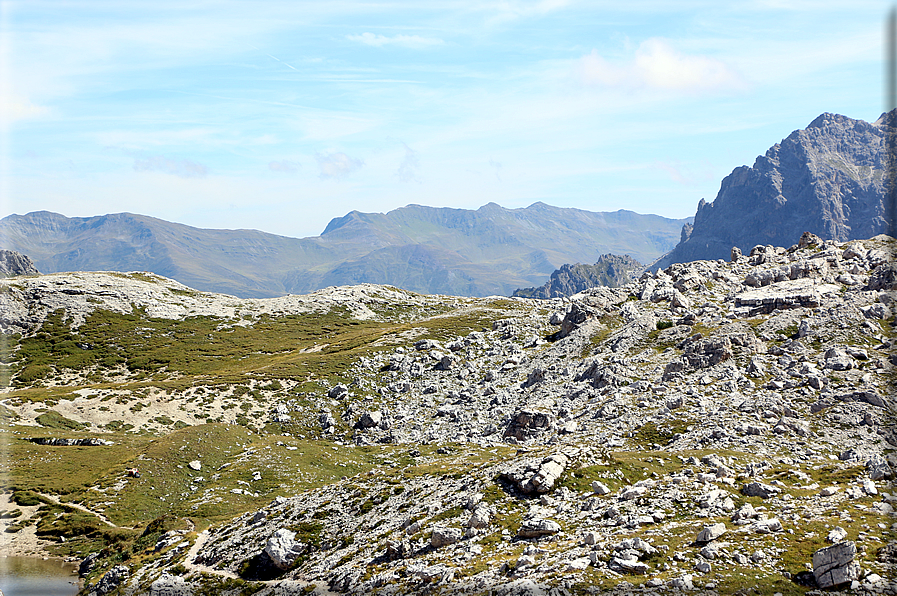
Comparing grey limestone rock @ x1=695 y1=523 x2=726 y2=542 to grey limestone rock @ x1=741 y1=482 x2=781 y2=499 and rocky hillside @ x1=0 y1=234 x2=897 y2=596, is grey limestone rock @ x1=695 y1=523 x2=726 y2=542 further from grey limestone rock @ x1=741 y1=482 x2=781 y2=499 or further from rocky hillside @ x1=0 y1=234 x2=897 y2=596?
grey limestone rock @ x1=741 y1=482 x2=781 y2=499

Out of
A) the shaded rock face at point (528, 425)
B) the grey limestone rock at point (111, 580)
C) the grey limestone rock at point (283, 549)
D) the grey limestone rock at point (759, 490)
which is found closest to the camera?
the grey limestone rock at point (759, 490)

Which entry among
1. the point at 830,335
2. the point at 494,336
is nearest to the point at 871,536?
the point at 830,335

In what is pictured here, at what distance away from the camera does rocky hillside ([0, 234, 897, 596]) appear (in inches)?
1049

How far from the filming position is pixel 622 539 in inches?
1059

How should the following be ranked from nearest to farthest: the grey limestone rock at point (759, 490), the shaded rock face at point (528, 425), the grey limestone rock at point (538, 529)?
the grey limestone rock at point (538, 529), the grey limestone rock at point (759, 490), the shaded rock face at point (528, 425)

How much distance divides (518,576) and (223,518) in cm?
3280

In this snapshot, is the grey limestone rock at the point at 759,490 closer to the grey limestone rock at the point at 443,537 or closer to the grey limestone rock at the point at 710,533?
the grey limestone rock at the point at 710,533

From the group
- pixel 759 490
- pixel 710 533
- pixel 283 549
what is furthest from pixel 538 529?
pixel 283 549

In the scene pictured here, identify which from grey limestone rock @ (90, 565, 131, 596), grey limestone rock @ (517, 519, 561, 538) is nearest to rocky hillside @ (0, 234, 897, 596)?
grey limestone rock @ (517, 519, 561, 538)

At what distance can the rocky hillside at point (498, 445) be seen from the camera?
87.5 ft

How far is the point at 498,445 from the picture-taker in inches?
2297

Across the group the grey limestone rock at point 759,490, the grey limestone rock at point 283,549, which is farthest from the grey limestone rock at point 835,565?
the grey limestone rock at point 283,549

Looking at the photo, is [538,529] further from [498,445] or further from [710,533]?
[498,445]

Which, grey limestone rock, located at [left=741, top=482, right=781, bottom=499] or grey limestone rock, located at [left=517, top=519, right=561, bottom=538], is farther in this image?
grey limestone rock, located at [left=741, top=482, right=781, bottom=499]
